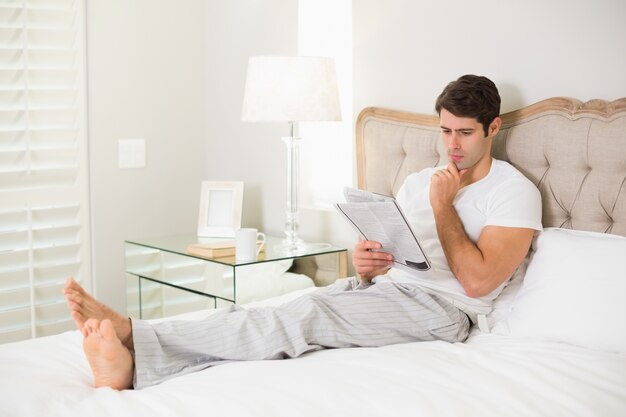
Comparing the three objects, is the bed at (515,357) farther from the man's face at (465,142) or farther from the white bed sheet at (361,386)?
the man's face at (465,142)

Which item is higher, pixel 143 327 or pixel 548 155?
pixel 548 155

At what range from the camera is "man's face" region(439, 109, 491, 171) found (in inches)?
88.5

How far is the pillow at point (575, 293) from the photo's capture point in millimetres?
1916

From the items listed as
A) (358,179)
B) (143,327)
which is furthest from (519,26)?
(143,327)

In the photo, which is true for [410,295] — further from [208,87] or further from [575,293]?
[208,87]

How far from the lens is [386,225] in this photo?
2131 millimetres

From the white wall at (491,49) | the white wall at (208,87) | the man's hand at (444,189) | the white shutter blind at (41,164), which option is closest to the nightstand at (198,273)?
the white wall at (208,87)

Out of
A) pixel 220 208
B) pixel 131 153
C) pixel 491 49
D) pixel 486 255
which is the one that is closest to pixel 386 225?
pixel 486 255

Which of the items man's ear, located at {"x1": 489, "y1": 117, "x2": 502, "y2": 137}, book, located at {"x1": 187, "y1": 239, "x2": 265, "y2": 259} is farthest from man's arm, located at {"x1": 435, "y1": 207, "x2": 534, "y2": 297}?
book, located at {"x1": 187, "y1": 239, "x2": 265, "y2": 259}

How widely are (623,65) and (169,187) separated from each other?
217cm

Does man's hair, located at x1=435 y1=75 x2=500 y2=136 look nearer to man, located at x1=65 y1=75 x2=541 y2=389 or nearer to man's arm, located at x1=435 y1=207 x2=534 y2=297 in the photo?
man, located at x1=65 y1=75 x2=541 y2=389

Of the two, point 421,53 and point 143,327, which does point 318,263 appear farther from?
point 143,327

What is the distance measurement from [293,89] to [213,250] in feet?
2.15

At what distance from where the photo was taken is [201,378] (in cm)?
173
